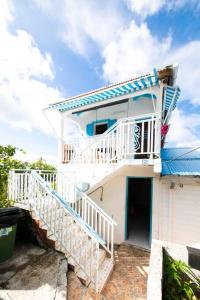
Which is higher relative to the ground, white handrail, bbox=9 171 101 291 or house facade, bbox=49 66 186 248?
house facade, bbox=49 66 186 248

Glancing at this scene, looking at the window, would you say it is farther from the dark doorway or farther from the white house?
the dark doorway

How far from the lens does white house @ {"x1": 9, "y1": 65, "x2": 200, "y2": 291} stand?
187 inches

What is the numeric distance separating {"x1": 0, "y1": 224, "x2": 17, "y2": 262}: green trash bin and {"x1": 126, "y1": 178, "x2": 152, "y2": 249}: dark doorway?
4708 mm

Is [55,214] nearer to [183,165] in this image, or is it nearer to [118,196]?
[118,196]

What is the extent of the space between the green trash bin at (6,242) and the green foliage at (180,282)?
3974 mm

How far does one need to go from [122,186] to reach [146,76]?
458 centimetres

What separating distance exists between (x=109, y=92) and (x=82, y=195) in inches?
164

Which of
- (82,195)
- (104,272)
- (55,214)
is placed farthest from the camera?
(82,195)

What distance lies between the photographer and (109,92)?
6309 mm

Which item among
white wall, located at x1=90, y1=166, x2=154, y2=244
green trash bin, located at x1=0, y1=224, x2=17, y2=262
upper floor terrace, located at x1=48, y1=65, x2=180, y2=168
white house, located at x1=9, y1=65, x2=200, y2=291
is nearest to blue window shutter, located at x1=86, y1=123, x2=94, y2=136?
upper floor terrace, located at x1=48, y1=65, x2=180, y2=168

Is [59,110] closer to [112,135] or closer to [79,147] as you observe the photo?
[79,147]

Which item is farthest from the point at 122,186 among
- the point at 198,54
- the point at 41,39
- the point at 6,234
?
the point at 41,39

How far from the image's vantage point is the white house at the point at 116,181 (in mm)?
4746

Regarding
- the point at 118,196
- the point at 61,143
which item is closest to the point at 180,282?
the point at 118,196
